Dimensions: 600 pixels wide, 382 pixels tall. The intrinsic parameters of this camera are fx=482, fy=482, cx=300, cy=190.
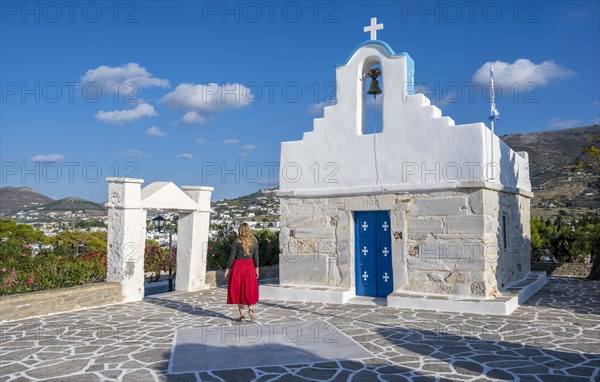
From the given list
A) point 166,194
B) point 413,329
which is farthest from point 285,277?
point 413,329

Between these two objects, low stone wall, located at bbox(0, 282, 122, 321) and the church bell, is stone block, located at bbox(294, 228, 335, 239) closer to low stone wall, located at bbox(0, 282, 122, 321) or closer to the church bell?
the church bell

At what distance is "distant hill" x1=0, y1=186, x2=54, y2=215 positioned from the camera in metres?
39.0

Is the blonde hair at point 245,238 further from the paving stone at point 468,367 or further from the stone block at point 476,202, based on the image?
the stone block at point 476,202

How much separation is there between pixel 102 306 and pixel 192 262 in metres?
2.47

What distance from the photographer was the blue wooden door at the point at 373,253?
10.0m

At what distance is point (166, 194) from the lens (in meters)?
11.0

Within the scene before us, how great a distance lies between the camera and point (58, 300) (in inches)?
358

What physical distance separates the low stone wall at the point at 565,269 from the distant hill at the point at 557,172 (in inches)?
277

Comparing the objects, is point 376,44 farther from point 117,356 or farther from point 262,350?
point 117,356

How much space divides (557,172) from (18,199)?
4350 cm

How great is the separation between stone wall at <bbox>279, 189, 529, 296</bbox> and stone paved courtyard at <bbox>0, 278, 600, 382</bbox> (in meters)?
0.79

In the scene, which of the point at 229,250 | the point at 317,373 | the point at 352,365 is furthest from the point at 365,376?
the point at 229,250

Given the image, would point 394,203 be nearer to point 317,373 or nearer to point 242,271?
point 242,271

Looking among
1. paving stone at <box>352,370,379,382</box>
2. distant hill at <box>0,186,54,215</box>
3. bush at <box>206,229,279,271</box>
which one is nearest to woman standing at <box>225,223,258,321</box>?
paving stone at <box>352,370,379,382</box>
